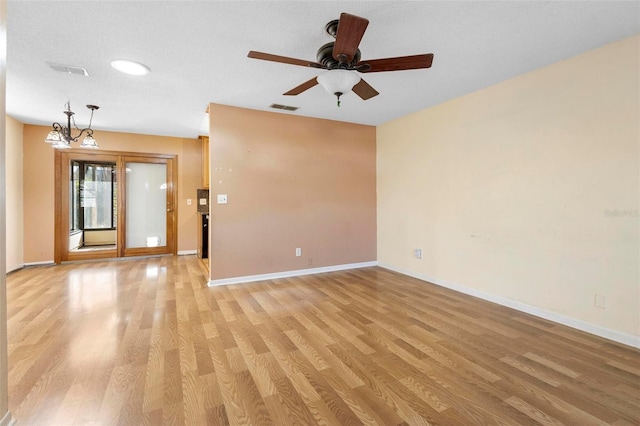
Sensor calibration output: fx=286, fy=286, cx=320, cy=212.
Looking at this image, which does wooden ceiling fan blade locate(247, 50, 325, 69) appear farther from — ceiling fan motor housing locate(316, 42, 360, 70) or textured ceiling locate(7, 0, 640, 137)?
textured ceiling locate(7, 0, 640, 137)

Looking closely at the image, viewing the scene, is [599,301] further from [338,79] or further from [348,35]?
[348,35]

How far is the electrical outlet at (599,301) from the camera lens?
2584mm

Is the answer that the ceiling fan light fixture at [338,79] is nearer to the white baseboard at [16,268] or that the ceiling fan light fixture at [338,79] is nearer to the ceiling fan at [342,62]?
the ceiling fan at [342,62]

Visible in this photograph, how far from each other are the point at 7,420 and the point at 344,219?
4255 millimetres

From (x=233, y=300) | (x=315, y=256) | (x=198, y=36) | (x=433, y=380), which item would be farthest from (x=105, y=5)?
(x=315, y=256)

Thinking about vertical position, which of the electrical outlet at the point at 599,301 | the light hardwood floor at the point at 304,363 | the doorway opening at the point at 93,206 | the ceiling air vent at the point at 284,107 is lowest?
the light hardwood floor at the point at 304,363

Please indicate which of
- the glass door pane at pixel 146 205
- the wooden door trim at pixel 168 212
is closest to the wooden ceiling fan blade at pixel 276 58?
the wooden door trim at pixel 168 212

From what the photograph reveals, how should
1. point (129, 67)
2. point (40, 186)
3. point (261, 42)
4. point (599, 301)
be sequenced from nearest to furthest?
point (261, 42), point (599, 301), point (129, 67), point (40, 186)

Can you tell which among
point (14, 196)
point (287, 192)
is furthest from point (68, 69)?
point (14, 196)

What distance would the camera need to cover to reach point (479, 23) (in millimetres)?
2221

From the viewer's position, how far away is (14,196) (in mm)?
4922

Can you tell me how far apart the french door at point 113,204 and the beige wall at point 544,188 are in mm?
5357

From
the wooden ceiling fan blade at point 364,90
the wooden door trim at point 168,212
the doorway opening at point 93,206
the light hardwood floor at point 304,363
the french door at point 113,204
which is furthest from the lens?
the wooden door trim at point 168,212

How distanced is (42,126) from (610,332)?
8604 millimetres
